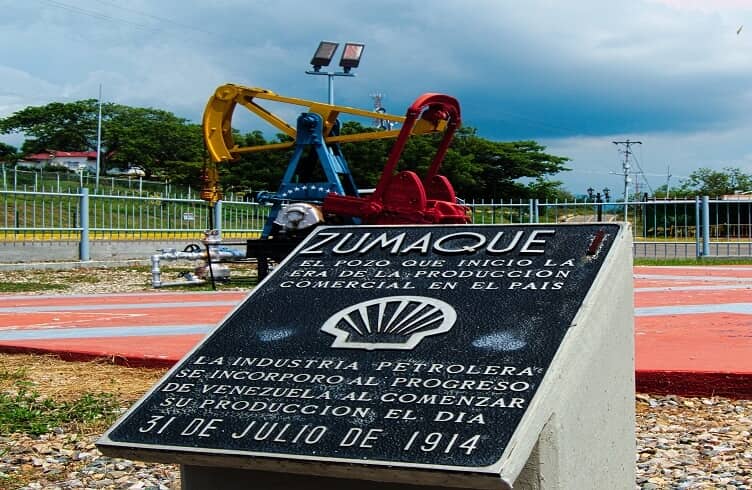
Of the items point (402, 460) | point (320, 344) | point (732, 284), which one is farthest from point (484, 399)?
point (732, 284)

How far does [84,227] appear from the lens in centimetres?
1756

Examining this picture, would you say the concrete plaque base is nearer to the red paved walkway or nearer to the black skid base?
the red paved walkway

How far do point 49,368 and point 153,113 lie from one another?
2058 inches

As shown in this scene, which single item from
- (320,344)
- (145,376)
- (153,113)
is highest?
(153,113)

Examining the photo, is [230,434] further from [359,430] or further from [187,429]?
[359,430]

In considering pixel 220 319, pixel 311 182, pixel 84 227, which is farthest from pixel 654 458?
pixel 84 227

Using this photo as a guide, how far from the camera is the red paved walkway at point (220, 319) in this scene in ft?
15.4

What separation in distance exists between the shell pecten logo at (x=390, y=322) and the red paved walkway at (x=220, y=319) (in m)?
2.13

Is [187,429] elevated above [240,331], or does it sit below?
below

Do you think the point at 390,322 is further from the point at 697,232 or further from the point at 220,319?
the point at 697,232

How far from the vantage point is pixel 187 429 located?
2.63 meters

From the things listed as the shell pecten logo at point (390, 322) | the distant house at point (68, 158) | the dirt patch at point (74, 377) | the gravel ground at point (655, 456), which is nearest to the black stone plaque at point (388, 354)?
the shell pecten logo at point (390, 322)

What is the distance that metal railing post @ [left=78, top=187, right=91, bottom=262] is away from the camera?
57.7 feet

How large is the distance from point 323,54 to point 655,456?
19.5 metres
